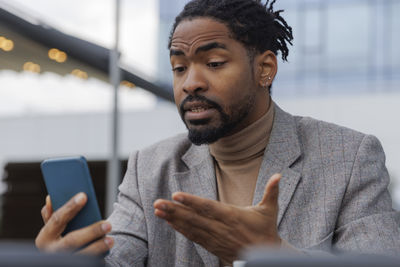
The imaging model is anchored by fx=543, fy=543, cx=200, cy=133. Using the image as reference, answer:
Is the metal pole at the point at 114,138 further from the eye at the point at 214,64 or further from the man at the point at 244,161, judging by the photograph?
the eye at the point at 214,64

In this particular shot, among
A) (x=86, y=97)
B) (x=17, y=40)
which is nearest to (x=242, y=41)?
(x=17, y=40)

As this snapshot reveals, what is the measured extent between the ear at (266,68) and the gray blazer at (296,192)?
13cm

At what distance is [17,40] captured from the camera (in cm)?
527

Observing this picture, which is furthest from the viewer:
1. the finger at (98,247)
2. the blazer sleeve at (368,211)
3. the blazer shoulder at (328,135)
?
the blazer shoulder at (328,135)

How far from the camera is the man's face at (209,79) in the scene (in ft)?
5.39

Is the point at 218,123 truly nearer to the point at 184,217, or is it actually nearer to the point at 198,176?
the point at 198,176

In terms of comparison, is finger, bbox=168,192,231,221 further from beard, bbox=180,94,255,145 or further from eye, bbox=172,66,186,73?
eye, bbox=172,66,186,73

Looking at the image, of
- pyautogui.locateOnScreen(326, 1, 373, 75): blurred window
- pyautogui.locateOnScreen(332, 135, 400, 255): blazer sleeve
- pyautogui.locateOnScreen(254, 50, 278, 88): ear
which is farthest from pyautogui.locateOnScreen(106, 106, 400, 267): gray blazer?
pyautogui.locateOnScreen(326, 1, 373, 75): blurred window

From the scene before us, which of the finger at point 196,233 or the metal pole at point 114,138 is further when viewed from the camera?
the metal pole at point 114,138

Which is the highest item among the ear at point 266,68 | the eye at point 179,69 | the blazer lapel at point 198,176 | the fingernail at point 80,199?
the ear at point 266,68

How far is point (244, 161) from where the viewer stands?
184 cm

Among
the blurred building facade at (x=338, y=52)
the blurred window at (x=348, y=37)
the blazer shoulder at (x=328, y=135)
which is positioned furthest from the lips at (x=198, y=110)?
the blurred window at (x=348, y=37)

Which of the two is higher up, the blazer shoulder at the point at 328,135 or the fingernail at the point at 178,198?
the blazer shoulder at the point at 328,135

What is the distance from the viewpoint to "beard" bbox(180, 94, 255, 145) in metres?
1.66
